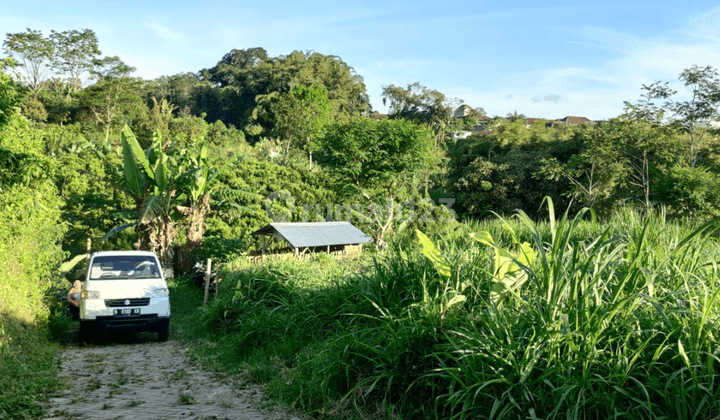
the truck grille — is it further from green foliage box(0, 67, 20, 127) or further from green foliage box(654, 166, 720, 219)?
green foliage box(654, 166, 720, 219)

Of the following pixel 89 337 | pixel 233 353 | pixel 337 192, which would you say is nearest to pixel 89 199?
pixel 337 192

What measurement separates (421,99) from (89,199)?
133 feet

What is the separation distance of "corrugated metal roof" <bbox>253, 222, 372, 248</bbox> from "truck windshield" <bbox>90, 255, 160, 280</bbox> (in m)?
9.18

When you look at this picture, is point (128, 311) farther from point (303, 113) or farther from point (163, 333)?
point (303, 113)

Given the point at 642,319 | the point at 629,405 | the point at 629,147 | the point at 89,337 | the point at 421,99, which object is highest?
the point at 421,99

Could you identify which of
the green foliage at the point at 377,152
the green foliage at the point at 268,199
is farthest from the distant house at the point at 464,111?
the green foliage at the point at 377,152

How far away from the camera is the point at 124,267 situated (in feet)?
40.3

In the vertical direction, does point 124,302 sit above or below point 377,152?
below

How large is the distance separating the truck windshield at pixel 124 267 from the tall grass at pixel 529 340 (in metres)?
5.54

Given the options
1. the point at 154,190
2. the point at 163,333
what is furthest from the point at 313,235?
the point at 163,333

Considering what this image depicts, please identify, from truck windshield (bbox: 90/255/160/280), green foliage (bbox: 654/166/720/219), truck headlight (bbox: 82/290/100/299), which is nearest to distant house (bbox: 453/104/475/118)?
green foliage (bbox: 654/166/720/219)

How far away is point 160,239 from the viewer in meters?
23.6

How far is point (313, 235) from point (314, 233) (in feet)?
0.85

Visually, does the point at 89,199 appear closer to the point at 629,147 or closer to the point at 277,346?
the point at 277,346
